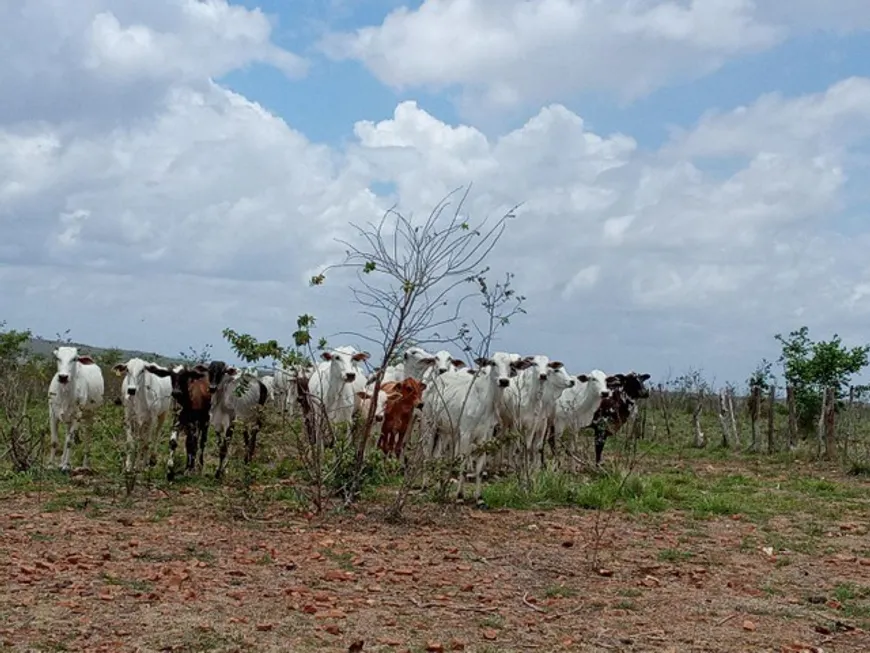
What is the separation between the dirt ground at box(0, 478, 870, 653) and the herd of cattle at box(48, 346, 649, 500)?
196 cm

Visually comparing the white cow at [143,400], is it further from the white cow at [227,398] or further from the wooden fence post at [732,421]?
the wooden fence post at [732,421]

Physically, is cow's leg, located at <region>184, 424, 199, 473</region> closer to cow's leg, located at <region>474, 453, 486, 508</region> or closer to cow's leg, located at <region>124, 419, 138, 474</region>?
cow's leg, located at <region>124, 419, 138, 474</region>

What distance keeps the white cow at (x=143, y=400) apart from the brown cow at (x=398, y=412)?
3315 millimetres

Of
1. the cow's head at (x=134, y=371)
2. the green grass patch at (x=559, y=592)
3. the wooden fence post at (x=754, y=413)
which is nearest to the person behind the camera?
the green grass patch at (x=559, y=592)

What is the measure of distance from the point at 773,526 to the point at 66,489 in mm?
8715

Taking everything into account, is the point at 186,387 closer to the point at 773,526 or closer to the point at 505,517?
the point at 505,517

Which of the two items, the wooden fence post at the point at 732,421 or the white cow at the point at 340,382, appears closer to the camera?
the white cow at the point at 340,382

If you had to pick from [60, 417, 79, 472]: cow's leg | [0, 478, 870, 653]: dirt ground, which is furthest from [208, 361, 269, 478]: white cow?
[0, 478, 870, 653]: dirt ground

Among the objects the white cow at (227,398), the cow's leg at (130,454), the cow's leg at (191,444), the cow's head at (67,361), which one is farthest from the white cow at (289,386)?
the cow's head at (67,361)

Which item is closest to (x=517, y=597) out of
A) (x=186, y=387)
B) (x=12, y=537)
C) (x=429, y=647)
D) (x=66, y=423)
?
(x=429, y=647)

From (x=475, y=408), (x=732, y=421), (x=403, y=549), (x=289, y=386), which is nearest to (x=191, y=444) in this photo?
(x=289, y=386)

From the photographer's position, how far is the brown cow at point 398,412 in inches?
620

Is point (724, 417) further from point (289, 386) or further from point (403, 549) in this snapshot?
point (403, 549)

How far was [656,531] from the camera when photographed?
11.3m
